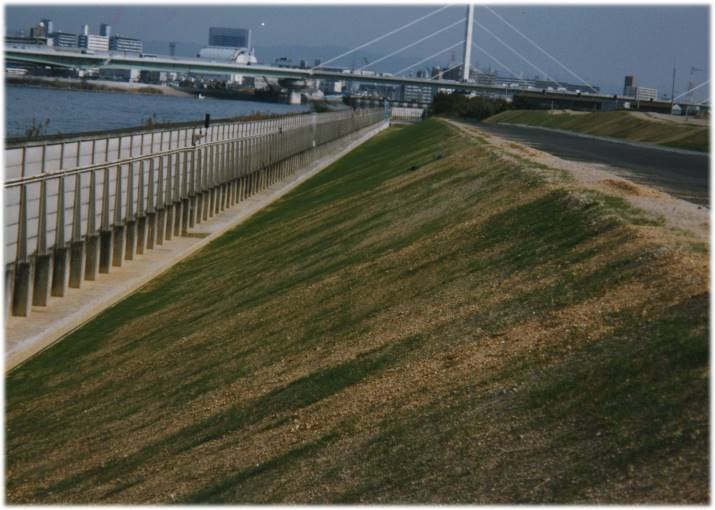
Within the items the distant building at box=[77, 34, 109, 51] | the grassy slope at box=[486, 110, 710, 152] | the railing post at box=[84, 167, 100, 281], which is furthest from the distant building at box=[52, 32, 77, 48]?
the railing post at box=[84, 167, 100, 281]

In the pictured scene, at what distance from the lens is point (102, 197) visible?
87.7 ft

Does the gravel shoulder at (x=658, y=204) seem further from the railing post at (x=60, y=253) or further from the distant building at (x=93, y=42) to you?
the distant building at (x=93, y=42)

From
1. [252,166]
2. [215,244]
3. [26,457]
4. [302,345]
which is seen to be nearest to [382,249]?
[302,345]

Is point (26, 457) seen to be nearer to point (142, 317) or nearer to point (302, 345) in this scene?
point (302, 345)

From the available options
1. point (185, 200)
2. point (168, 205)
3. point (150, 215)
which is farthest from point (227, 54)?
point (150, 215)

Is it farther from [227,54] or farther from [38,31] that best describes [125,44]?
[227,54]

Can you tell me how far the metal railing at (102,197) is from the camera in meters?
21.1

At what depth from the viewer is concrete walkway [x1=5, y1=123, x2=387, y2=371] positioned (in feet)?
63.0

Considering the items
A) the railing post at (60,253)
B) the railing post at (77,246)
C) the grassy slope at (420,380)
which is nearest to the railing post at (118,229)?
the railing post at (77,246)

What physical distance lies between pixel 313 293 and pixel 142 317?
4.55 metres

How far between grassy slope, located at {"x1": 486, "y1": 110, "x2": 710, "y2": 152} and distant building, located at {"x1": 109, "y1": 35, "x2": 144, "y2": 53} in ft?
103

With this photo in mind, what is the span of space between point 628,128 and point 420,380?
6879 cm

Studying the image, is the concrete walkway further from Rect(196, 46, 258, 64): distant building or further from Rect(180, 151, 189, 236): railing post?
Rect(196, 46, 258, 64): distant building

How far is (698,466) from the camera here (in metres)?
7.31
